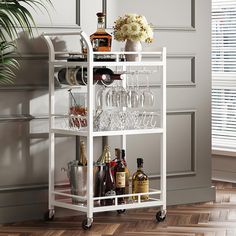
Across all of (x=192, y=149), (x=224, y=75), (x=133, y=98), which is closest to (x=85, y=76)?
(x=133, y=98)

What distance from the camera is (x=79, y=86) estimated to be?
15.8 feet

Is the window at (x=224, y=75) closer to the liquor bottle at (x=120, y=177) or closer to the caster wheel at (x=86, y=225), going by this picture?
the liquor bottle at (x=120, y=177)

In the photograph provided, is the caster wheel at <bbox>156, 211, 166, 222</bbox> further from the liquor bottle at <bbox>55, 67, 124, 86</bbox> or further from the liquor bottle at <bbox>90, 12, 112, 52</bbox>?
the liquor bottle at <bbox>90, 12, 112, 52</bbox>

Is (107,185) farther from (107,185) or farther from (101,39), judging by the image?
(101,39)

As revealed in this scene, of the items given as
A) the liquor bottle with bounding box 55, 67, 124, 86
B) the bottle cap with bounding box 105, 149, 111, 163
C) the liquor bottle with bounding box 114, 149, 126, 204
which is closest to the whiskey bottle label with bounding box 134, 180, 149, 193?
the liquor bottle with bounding box 114, 149, 126, 204

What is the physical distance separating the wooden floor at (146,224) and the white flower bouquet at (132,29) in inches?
46.0

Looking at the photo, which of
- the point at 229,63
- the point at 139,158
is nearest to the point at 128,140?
the point at 139,158

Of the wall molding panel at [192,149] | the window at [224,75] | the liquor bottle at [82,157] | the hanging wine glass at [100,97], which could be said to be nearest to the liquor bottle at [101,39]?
the hanging wine glass at [100,97]

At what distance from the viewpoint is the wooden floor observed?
14.7 ft

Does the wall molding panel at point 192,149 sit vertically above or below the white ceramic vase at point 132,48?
below

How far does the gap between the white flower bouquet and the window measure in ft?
6.30

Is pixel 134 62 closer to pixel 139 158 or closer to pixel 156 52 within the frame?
pixel 156 52

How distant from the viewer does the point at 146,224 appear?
15.4 feet

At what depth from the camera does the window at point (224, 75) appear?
6398 millimetres
